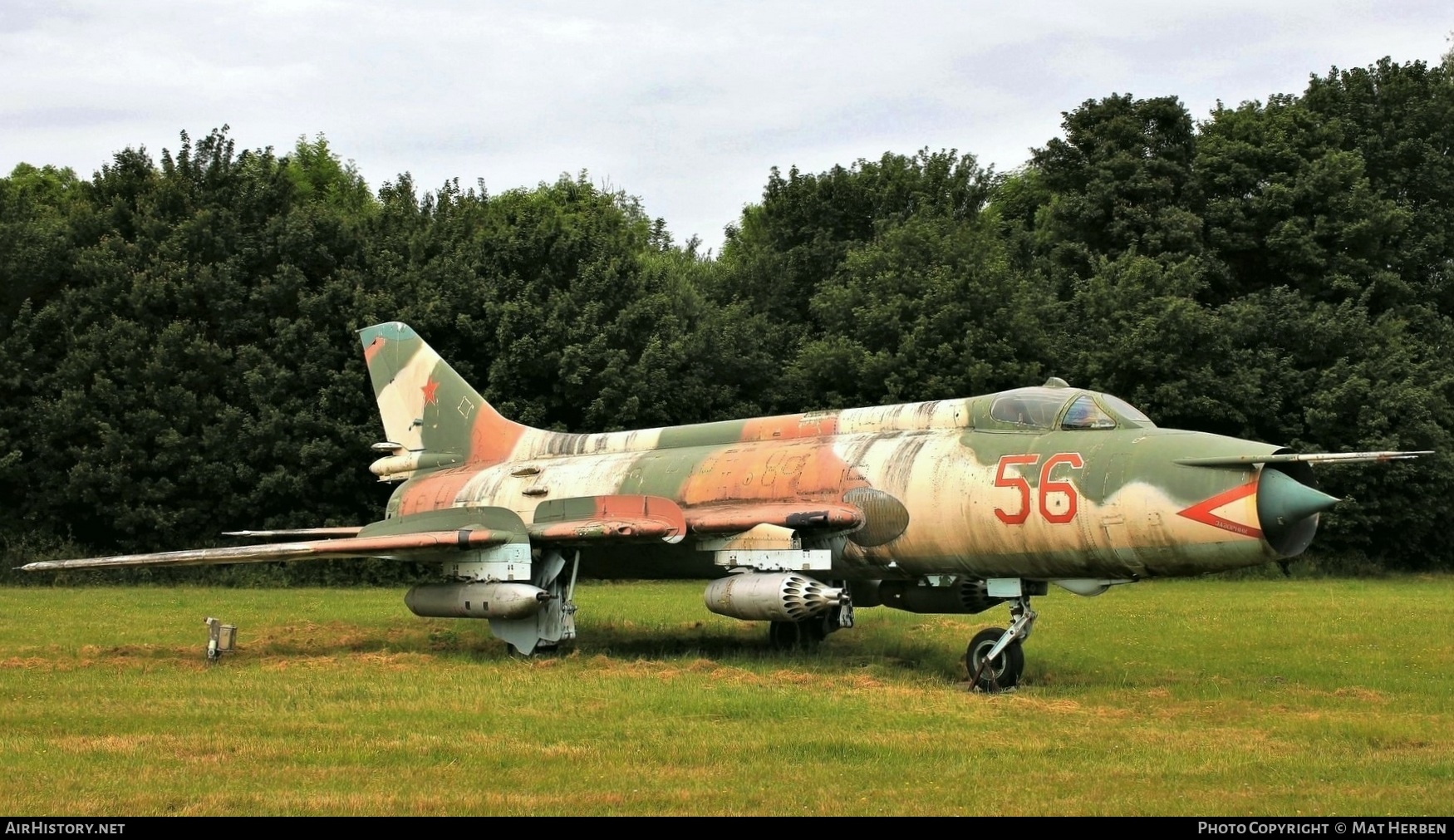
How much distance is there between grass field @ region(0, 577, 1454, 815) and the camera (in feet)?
26.7

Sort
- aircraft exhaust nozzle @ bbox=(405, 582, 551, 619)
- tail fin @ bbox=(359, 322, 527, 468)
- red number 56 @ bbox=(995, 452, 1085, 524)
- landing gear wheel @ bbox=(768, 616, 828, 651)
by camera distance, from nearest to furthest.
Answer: red number 56 @ bbox=(995, 452, 1085, 524) → aircraft exhaust nozzle @ bbox=(405, 582, 551, 619) → landing gear wheel @ bbox=(768, 616, 828, 651) → tail fin @ bbox=(359, 322, 527, 468)

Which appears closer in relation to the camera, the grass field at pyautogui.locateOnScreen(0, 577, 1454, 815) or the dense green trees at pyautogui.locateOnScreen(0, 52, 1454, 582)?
the grass field at pyautogui.locateOnScreen(0, 577, 1454, 815)

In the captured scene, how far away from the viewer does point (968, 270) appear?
33719 mm

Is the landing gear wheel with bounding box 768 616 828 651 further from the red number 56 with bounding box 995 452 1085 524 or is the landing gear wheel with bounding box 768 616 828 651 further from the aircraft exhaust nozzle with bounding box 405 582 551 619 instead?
the red number 56 with bounding box 995 452 1085 524

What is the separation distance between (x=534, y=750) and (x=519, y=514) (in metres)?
7.53

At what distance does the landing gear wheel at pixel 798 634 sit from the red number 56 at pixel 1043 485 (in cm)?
403

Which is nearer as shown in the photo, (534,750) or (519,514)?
(534,750)

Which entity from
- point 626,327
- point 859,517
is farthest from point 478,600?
point 626,327

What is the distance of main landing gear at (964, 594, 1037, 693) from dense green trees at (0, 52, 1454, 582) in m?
18.7


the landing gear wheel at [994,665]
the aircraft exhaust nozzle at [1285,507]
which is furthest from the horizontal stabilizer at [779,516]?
the aircraft exhaust nozzle at [1285,507]

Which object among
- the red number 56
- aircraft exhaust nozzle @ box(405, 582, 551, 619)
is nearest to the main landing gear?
the red number 56

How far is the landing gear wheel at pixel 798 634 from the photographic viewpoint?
55.2ft
